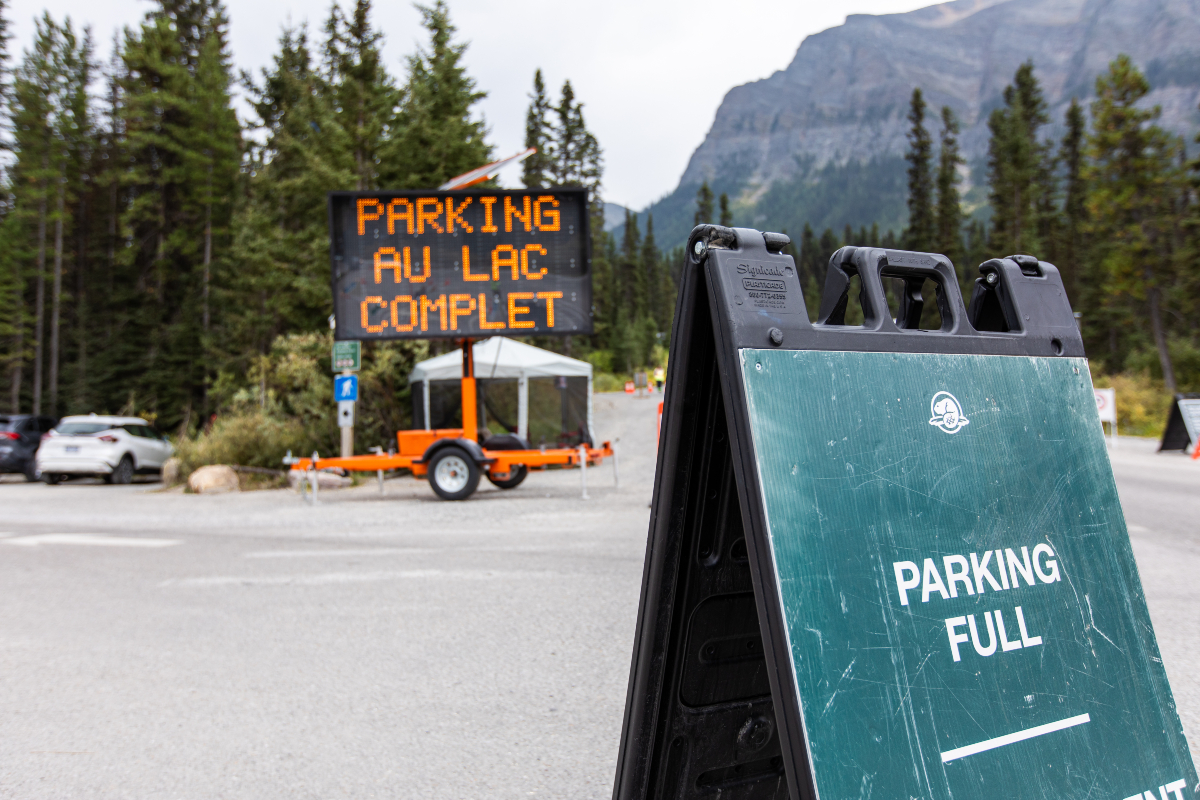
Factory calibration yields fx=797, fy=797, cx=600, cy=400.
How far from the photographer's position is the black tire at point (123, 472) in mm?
18797

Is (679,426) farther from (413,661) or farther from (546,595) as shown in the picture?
(546,595)

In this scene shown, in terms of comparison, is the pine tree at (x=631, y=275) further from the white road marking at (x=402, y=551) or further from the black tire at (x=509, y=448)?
the white road marking at (x=402, y=551)

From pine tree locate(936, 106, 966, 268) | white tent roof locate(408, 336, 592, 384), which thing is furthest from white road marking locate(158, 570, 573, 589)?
pine tree locate(936, 106, 966, 268)

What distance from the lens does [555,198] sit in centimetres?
1162

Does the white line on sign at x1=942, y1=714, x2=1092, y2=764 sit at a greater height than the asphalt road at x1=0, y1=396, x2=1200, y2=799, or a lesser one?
greater

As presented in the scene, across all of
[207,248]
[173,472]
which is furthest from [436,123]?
[207,248]

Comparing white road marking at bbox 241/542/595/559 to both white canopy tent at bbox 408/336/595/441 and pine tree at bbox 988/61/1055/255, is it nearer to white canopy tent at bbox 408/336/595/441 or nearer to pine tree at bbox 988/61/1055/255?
white canopy tent at bbox 408/336/595/441

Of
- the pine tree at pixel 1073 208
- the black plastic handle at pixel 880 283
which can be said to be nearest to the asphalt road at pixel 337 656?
the black plastic handle at pixel 880 283

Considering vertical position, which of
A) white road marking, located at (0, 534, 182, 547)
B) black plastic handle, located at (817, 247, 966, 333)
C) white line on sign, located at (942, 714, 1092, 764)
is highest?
black plastic handle, located at (817, 247, 966, 333)

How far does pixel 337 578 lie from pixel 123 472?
1546cm

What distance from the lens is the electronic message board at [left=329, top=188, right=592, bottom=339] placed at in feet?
37.3

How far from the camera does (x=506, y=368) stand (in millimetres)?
18438

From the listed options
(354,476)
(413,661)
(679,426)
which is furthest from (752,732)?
(354,476)

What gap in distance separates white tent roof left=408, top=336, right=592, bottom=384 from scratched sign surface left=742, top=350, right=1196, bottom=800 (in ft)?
53.6
